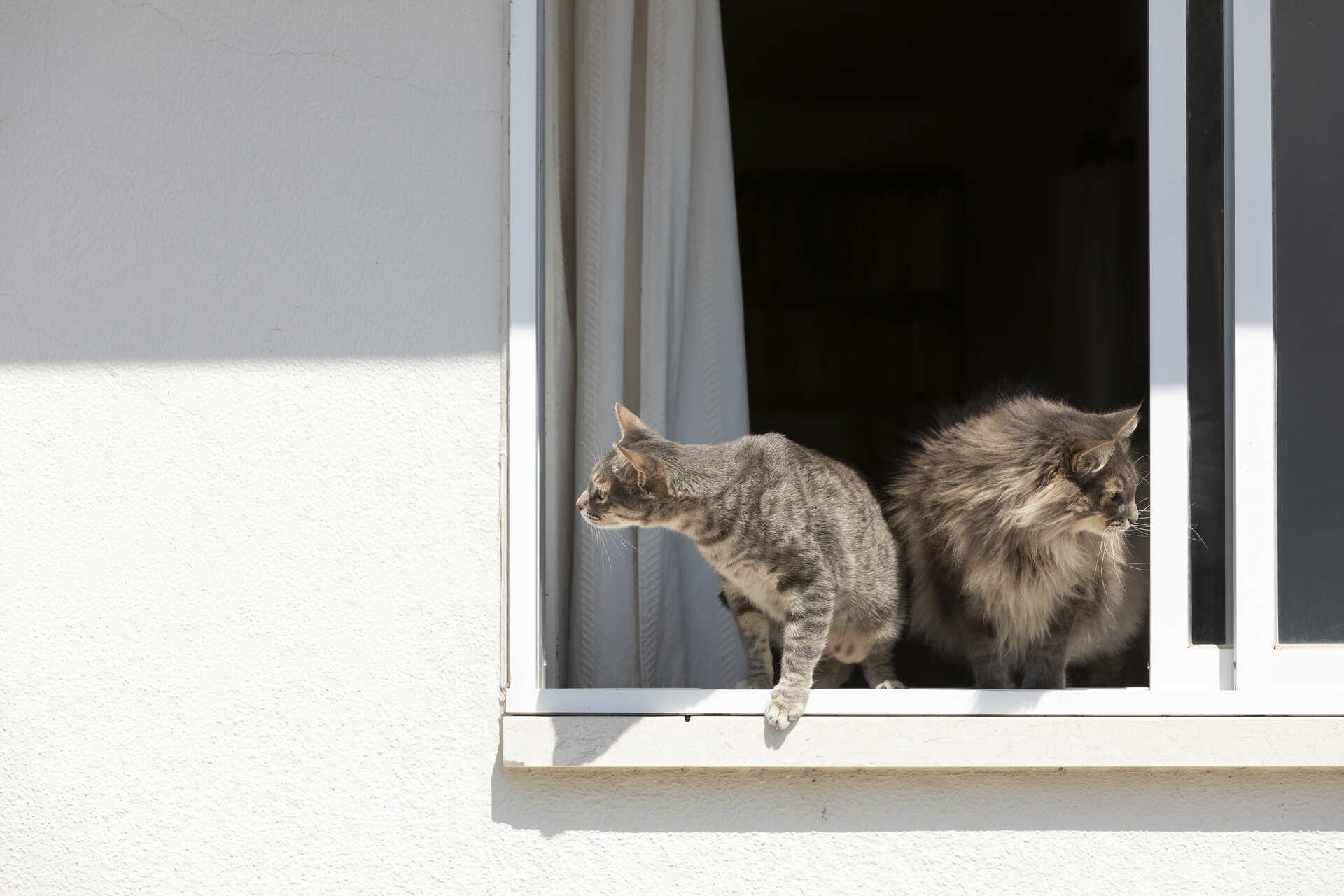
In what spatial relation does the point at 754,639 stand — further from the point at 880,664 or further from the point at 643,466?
the point at 643,466

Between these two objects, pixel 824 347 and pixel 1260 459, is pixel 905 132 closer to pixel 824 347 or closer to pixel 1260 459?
pixel 824 347

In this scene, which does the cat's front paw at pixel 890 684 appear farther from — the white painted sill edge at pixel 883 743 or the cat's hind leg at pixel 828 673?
the white painted sill edge at pixel 883 743

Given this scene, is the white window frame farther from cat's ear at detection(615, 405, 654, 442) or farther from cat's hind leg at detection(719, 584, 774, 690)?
cat's ear at detection(615, 405, 654, 442)

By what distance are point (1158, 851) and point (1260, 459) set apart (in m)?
0.68

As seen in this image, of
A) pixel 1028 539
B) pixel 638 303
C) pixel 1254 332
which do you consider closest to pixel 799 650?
pixel 1028 539

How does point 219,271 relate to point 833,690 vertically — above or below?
above

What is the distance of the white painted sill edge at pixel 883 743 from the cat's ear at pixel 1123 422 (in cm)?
48

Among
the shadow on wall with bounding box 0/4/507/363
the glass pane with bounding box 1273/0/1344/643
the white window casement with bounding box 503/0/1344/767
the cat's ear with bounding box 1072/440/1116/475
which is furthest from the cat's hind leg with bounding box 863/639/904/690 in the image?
the shadow on wall with bounding box 0/4/507/363

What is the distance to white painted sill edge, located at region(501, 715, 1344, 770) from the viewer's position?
6.09 feet

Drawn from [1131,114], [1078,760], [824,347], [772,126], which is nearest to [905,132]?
[772,126]

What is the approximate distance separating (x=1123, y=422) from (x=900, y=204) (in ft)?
9.99

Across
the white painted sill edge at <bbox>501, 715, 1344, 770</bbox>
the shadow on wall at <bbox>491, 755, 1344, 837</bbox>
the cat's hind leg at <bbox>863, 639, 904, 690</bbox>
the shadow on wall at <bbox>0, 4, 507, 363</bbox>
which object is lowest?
the shadow on wall at <bbox>491, 755, 1344, 837</bbox>

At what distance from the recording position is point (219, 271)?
195 centimetres

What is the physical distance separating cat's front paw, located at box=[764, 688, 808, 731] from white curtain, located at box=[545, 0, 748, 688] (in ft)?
1.28
